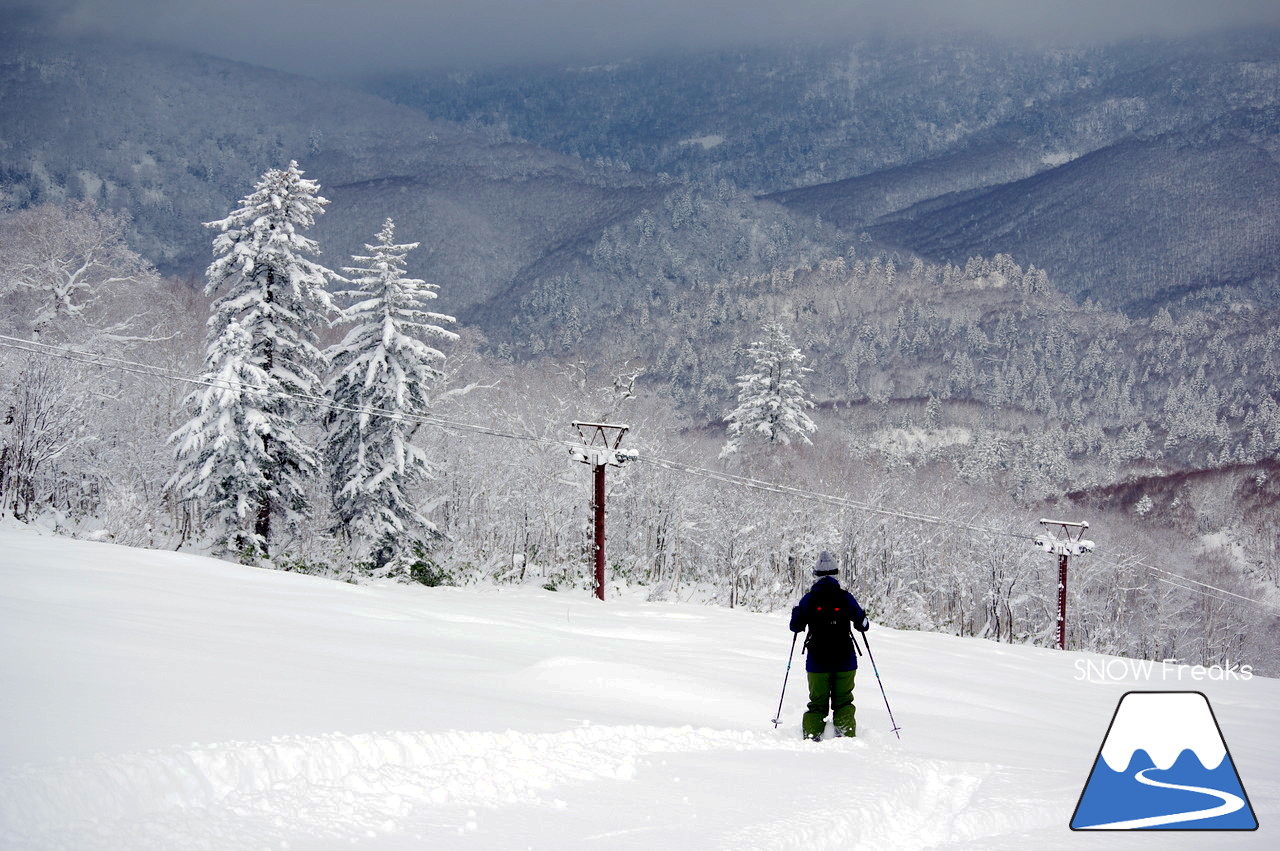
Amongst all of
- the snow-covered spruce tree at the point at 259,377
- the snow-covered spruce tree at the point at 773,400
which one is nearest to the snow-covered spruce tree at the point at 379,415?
the snow-covered spruce tree at the point at 259,377

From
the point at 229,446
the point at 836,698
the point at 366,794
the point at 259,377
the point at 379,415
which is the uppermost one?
the point at 259,377

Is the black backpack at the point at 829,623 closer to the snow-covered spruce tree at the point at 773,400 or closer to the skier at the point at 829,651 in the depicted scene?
the skier at the point at 829,651

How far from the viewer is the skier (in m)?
8.18

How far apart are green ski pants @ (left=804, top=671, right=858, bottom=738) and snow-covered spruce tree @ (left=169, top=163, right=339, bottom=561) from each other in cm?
2061

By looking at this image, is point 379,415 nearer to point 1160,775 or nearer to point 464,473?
point 464,473

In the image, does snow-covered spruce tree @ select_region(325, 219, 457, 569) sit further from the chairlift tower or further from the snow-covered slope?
the snow-covered slope

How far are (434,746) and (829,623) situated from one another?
422cm

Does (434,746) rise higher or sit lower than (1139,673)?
higher

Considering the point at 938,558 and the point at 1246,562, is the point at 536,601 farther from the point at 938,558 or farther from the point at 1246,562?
the point at 1246,562

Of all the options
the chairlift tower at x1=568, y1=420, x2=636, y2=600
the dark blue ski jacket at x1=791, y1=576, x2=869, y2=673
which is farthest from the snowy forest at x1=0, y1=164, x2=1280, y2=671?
the dark blue ski jacket at x1=791, y1=576, x2=869, y2=673

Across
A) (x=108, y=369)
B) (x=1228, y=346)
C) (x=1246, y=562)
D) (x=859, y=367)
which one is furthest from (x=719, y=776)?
(x=1228, y=346)

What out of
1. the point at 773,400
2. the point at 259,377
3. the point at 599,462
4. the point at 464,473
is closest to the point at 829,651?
the point at 599,462

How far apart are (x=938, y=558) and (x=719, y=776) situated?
2170 inches

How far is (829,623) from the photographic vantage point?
27.9 ft
